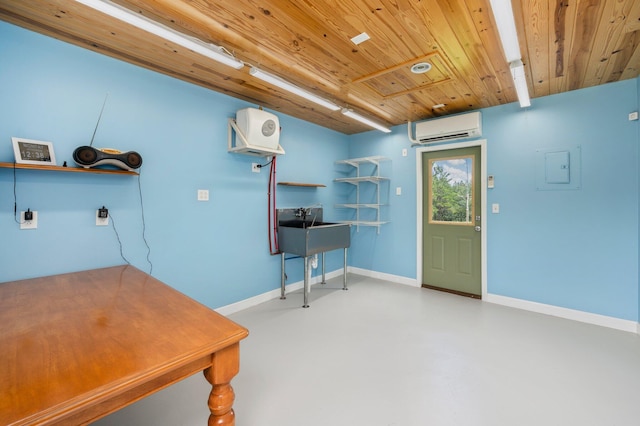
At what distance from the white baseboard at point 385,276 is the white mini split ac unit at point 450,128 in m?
2.11

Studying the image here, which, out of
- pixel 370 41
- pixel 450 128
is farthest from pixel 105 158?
pixel 450 128

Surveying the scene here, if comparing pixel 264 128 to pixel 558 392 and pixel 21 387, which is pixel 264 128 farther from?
pixel 558 392

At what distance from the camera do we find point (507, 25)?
1728 millimetres

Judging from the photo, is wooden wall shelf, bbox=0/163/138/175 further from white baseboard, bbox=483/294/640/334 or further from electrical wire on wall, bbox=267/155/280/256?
white baseboard, bbox=483/294/640/334

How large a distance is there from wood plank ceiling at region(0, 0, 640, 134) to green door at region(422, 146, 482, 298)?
3.51 ft

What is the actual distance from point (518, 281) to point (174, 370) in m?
3.85

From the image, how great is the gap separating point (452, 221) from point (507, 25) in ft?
8.99

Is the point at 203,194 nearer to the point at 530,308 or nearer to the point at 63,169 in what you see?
the point at 63,169

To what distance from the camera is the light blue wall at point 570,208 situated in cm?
285

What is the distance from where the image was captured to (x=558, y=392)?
1.92 m

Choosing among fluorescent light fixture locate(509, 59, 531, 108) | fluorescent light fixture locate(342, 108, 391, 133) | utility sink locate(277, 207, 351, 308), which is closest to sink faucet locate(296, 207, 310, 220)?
utility sink locate(277, 207, 351, 308)

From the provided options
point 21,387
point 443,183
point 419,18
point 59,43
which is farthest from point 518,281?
point 59,43

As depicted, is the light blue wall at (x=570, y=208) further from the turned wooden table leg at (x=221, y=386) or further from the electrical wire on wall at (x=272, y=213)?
the turned wooden table leg at (x=221, y=386)

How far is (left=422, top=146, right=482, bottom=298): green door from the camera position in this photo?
3834 millimetres
